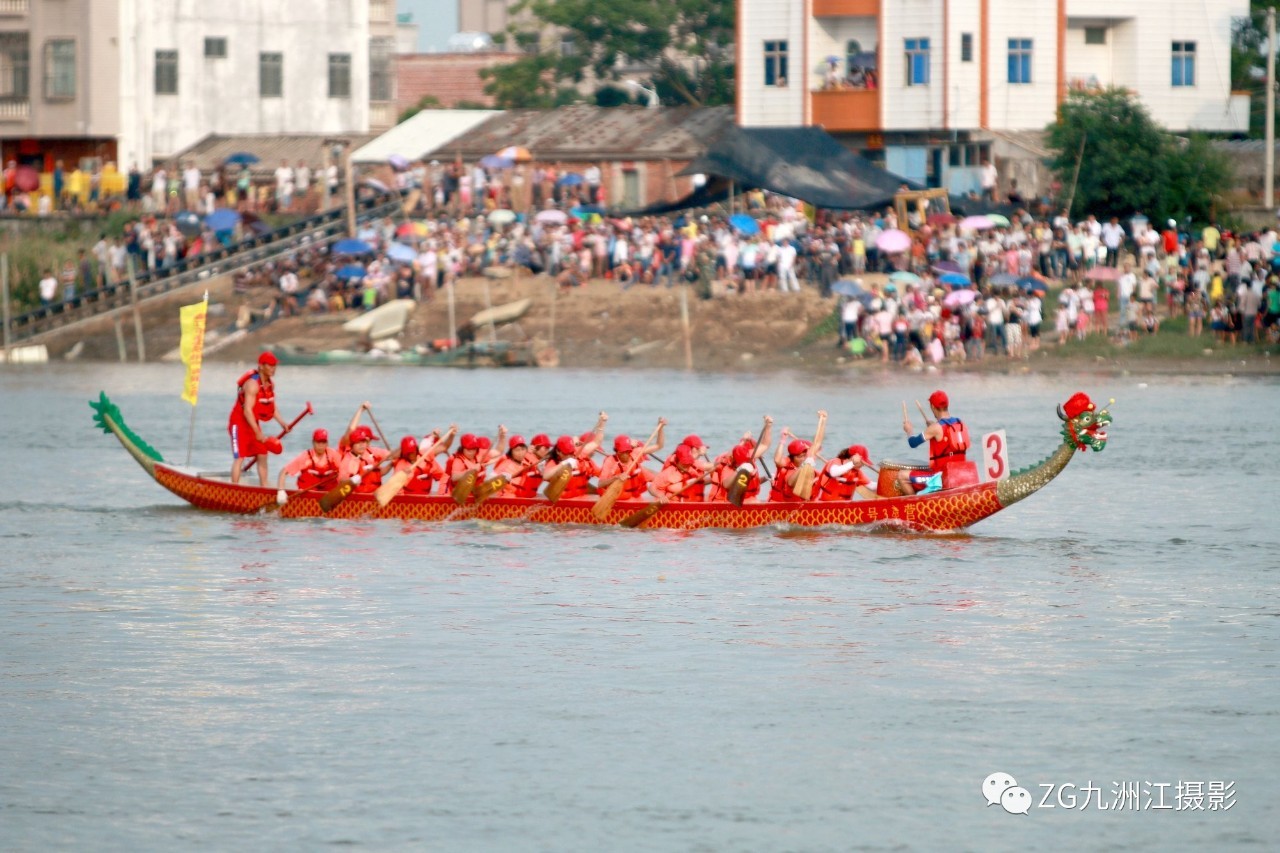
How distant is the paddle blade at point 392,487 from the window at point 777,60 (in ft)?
126

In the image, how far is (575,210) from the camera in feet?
183

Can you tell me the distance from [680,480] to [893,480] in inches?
101

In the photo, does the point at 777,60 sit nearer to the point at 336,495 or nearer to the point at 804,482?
the point at 336,495

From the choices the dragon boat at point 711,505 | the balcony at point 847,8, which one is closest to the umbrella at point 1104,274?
the balcony at point 847,8

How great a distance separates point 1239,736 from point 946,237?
33718 mm

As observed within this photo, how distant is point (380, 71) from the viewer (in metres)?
75.6

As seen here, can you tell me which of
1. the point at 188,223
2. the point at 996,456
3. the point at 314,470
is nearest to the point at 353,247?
the point at 188,223

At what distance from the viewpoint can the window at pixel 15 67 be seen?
227 ft

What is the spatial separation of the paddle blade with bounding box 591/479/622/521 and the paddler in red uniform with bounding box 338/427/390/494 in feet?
9.27

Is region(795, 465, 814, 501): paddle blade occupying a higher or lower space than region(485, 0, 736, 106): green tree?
lower

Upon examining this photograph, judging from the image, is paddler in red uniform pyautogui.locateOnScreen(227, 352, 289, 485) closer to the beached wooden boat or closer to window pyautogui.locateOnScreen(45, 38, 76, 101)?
the beached wooden boat

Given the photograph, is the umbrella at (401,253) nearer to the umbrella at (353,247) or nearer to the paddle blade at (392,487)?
the umbrella at (353,247)

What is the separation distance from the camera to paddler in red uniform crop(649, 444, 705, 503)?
A: 25031 millimetres

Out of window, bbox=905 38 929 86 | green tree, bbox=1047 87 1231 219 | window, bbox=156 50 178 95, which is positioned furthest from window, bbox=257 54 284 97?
green tree, bbox=1047 87 1231 219
